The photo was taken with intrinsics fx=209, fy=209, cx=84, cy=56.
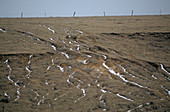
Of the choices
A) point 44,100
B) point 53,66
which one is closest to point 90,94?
point 44,100

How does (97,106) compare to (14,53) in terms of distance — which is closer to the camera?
(97,106)

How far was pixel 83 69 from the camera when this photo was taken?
9.95 m

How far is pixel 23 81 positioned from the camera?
349 inches

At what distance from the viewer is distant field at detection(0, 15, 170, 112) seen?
7.59 m

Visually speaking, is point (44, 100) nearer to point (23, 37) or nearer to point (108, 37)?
point (23, 37)

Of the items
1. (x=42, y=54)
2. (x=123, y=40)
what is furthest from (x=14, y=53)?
(x=123, y=40)

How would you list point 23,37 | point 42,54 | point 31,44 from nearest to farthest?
1. point 42,54
2. point 31,44
3. point 23,37

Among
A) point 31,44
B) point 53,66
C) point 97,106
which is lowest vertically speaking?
point 97,106

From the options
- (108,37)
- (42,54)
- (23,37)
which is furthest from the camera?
(108,37)

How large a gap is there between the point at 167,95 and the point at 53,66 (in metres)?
5.26

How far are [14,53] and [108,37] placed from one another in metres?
6.22

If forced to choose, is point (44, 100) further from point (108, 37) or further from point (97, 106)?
point (108, 37)

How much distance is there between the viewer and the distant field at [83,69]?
7590 millimetres

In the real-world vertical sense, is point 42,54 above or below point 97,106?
above
